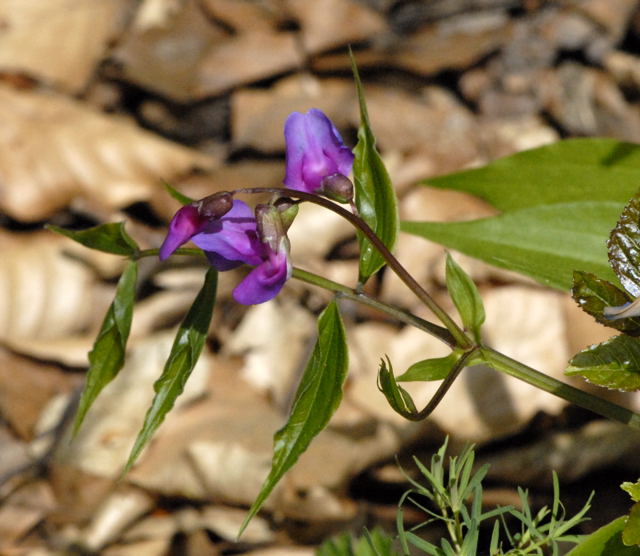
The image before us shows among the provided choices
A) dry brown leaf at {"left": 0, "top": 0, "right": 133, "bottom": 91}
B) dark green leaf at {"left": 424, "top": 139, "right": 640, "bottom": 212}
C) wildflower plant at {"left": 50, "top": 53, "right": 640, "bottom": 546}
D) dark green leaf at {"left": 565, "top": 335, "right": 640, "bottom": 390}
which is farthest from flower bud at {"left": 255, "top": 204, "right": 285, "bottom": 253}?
dry brown leaf at {"left": 0, "top": 0, "right": 133, "bottom": 91}

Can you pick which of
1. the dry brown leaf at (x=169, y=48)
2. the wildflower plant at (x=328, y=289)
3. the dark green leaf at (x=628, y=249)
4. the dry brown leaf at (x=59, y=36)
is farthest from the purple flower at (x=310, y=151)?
the dry brown leaf at (x=59, y=36)

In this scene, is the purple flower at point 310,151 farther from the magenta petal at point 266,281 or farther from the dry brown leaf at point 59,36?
the dry brown leaf at point 59,36

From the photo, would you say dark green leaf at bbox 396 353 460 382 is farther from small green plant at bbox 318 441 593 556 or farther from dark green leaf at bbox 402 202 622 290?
dark green leaf at bbox 402 202 622 290

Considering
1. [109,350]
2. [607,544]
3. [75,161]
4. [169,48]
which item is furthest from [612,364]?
[169,48]

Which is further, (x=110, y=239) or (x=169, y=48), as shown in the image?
(x=169, y=48)

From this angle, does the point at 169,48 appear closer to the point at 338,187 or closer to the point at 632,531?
the point at 338,187

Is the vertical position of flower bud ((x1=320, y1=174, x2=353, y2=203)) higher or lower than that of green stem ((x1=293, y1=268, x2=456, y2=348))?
higher

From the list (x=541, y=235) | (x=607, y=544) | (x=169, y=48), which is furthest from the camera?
(x=169, y=48)
